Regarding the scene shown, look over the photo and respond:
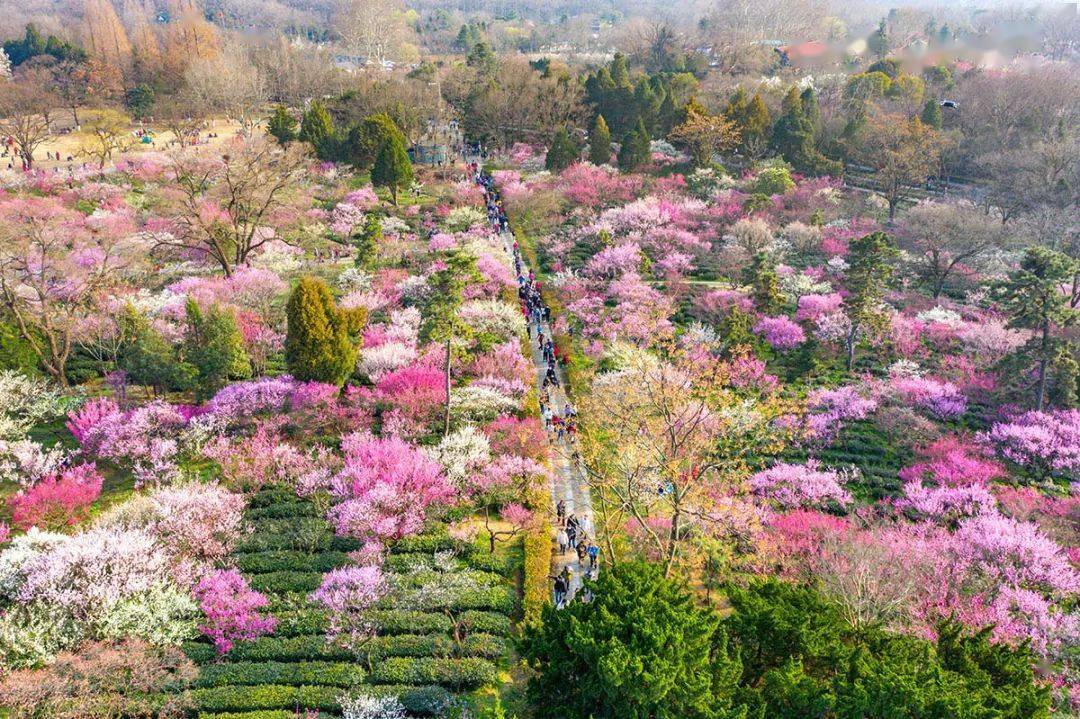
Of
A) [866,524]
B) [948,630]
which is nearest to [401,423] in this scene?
[866,524]

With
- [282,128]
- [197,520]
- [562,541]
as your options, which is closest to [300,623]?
[197,520]

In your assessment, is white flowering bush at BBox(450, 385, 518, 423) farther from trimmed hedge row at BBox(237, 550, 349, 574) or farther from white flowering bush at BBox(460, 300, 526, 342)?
trimmed hedge row at BBox(237, 550, 349, 574)

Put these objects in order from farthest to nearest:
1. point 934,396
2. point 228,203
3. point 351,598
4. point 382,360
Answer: point 228,203 < point 382,360 < point 934,396 < point 351,598

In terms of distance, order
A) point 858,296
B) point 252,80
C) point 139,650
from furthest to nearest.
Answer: point 252,80 < point 858,296 < point 139,650

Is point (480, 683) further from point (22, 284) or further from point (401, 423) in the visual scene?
point (22, 284)

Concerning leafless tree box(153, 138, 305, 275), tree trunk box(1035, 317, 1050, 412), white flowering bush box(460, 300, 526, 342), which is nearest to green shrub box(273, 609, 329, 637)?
white flowering bush box(460, 300, 526, 342)

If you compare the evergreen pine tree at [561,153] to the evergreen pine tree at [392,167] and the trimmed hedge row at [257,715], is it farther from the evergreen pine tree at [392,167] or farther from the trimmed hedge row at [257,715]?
the trimmed hedge row at [257,715]

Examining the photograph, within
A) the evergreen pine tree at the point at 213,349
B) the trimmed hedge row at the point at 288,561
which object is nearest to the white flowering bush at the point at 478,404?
the trimmed hedge row at the point at 288,561

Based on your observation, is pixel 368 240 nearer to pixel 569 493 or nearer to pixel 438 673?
pixel 569 493
